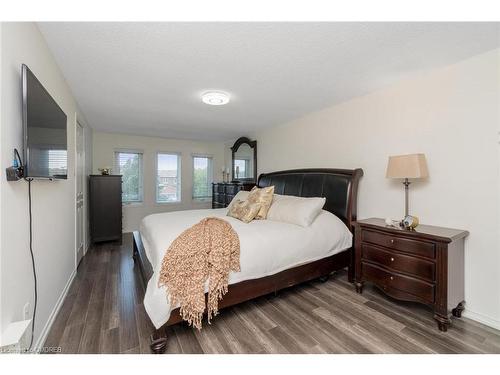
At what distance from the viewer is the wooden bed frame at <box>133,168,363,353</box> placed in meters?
1.88

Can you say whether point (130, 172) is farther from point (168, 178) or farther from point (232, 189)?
point (232, 189)

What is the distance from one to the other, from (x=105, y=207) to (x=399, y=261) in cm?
462

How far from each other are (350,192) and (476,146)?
3.81ft

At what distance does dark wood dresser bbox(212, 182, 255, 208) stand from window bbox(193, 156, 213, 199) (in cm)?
70

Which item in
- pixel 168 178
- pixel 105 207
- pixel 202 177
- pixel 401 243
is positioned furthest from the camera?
pixel 202 177

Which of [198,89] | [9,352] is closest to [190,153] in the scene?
[198,89]

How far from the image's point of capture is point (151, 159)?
17.5 ft

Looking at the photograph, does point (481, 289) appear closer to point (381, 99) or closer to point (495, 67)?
point (495, 67)

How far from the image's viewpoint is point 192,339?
5.39 feet

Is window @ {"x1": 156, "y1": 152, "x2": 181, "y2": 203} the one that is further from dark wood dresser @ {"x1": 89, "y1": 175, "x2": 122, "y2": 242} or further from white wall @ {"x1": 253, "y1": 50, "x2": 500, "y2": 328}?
white wall @ {"x1": 253, "y1": 50, "x2": 500, "y2": 328}

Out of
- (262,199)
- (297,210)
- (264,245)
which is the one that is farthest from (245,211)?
(264,245)

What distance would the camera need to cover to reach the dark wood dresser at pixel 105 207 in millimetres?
4102

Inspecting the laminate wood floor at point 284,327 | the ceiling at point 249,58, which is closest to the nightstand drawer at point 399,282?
the laminate wood floor at point 284,327

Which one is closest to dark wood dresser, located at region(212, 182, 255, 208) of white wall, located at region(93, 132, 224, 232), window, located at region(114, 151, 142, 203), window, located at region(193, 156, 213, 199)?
window, located at region(193, 156, 213, 199)
